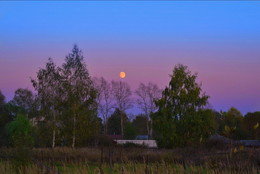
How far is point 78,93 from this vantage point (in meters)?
40.3

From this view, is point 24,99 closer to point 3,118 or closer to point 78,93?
point 3,118

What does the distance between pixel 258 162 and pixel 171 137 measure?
1941 cm

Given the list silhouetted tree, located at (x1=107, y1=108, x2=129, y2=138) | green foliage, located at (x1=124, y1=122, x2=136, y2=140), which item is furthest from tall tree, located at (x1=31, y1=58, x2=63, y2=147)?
silhouetted tree, located at (x1=107, y1=108, x2=129, y2=138)

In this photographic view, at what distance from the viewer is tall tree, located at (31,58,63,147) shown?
40.1 meters

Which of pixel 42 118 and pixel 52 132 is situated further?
pixel 42 118

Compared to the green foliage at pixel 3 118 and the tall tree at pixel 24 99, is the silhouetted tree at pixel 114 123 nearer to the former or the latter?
the tall tree at pixel 24 99

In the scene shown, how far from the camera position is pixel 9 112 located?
171ft

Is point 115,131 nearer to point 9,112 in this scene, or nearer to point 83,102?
point 9,112

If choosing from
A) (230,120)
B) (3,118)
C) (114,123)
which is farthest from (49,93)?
(114,123)

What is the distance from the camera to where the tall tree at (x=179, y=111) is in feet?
128

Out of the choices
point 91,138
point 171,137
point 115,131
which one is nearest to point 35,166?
point 171,137

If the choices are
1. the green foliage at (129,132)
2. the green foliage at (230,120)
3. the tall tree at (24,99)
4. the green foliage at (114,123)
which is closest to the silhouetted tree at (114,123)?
the green foliage at (114,123)

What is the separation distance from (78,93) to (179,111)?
413 inches

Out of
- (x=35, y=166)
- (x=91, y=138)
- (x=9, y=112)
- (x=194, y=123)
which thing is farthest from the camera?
(x=9, y=112)
